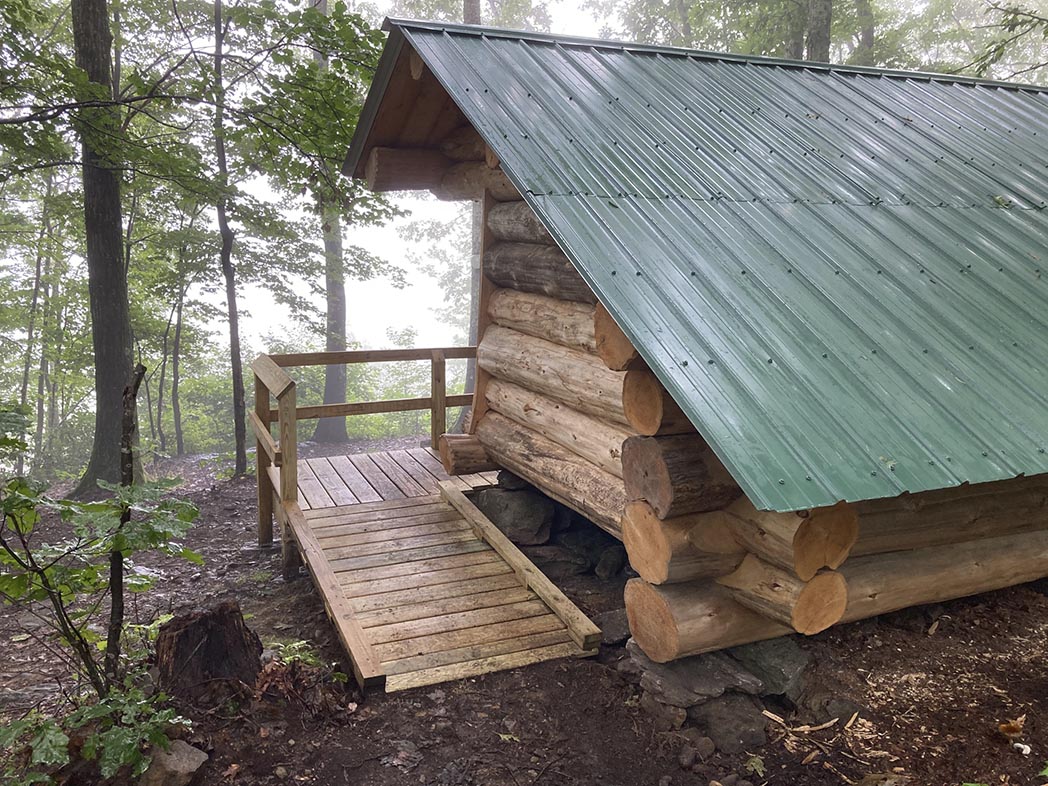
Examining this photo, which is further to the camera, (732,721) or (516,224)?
(516,224)

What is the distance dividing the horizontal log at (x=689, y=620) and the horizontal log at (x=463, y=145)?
4.80m

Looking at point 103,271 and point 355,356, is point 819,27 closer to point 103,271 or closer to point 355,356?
point 355,356

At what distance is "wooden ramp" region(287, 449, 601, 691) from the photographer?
4676 mm

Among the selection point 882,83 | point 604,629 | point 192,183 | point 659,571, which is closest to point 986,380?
point 659,571

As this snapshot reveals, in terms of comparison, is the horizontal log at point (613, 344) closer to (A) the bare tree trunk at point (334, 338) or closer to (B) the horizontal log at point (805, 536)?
(B) the horizontal log at point (805, 536)

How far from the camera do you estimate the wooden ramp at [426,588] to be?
4.68 m

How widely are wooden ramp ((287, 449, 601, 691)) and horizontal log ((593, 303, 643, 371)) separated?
5.98 feet

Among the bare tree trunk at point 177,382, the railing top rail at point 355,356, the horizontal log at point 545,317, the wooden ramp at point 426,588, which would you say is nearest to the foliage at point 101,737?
the wooden ramp at point 426,588

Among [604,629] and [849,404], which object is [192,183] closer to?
[604,629]

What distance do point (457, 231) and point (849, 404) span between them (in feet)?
88.4

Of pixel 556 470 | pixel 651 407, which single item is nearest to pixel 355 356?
pixel 556 470

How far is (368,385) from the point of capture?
22.1 m

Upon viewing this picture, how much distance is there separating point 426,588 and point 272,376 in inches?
97.2

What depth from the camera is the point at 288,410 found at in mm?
6340
